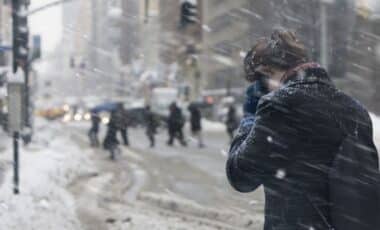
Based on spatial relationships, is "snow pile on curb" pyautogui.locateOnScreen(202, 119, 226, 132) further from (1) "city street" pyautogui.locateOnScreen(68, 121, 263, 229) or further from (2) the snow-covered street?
(2) the snow-covered street

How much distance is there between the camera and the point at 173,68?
224 feet

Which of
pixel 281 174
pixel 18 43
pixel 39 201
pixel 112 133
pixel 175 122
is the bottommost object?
pixel 39 201

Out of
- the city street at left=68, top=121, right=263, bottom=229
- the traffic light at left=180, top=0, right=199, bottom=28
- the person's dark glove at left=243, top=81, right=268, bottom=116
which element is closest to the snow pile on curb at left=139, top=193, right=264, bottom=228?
the city street at left=68, top=121, right=263, bottom=229

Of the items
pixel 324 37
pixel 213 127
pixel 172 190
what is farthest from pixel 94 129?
pixel 213 127

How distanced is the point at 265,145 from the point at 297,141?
12cm

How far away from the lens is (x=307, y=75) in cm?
237

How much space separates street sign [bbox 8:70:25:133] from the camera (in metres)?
9.23

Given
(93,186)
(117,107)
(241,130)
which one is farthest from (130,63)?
(241,130)

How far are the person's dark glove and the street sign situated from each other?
7.11 m

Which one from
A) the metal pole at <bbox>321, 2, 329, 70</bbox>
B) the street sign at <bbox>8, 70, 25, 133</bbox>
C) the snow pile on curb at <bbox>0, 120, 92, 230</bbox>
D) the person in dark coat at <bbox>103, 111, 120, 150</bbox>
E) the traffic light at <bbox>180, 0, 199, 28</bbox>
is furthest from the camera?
the metal pole at <bbox>321, 2, 329, 70</bbox>

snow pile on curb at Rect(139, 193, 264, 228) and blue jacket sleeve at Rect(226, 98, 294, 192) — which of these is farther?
snow pile on curb at Rect(139, 193, 264, 228)

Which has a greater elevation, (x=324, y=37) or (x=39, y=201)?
(x=324, y=37)

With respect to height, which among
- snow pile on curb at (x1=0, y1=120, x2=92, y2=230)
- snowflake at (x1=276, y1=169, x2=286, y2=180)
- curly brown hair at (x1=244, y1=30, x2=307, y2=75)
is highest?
curly brown hair at (x1=244, y1=30, x2=307, y2=75)

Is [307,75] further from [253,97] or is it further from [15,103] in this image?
[15,103]
